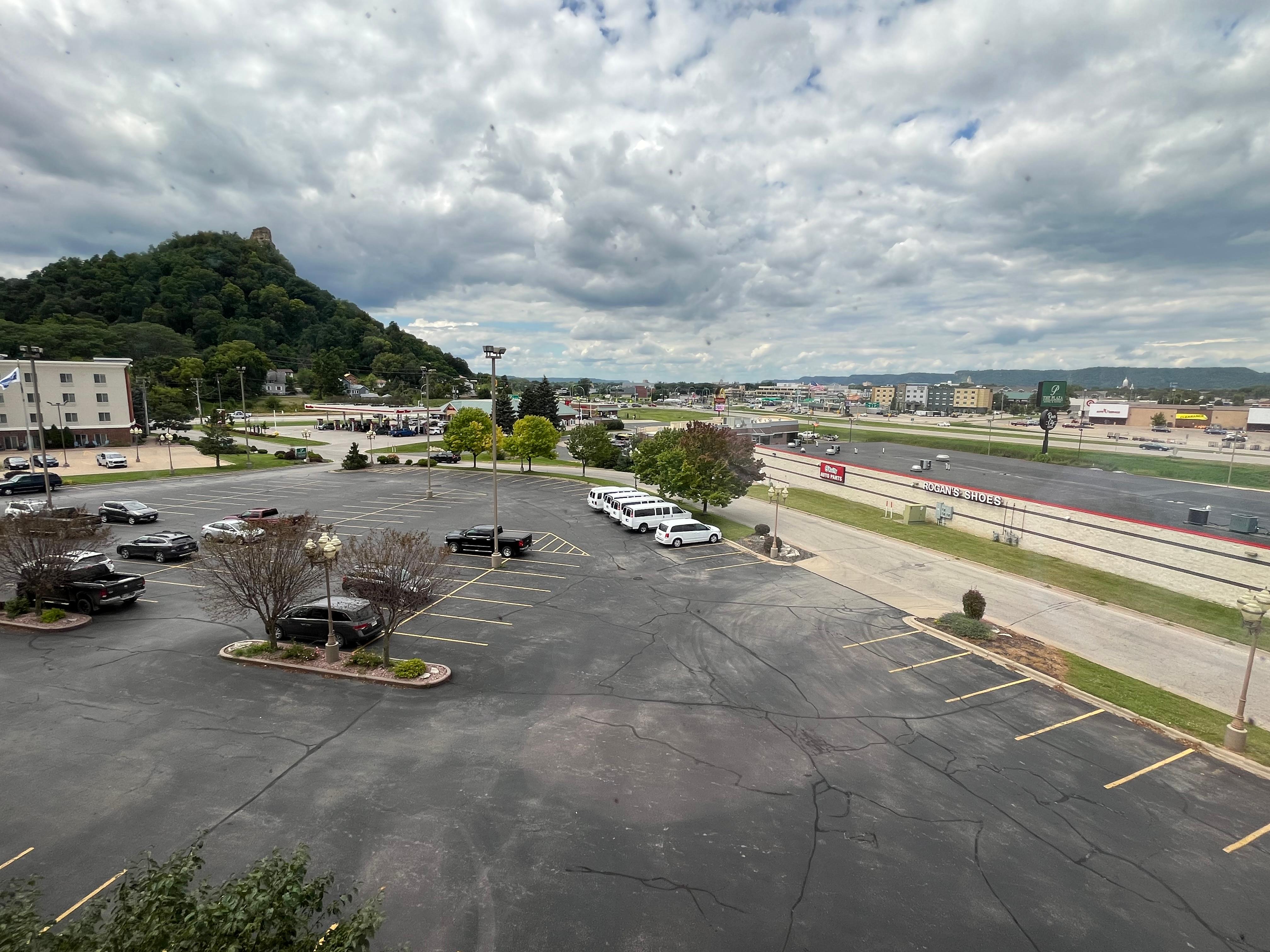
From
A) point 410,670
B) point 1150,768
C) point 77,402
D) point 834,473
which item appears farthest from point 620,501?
point 77,402

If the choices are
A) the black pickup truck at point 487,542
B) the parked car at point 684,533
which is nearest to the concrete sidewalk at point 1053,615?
the parked car at point 684,533

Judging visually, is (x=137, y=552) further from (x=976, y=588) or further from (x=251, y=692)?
(x=976, y=588)

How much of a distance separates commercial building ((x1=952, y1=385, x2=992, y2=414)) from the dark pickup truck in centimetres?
16159

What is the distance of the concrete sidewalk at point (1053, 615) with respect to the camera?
1634cm

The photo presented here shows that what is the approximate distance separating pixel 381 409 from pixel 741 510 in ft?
274

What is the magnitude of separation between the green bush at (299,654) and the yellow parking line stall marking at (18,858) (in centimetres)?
672

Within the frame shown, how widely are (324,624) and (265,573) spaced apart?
2.26 metres

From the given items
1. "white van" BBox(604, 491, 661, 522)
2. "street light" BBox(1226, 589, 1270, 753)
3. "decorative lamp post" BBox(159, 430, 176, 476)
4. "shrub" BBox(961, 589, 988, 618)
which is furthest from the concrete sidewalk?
"decorative lamp post" BBox(159, 430, 176, 476)

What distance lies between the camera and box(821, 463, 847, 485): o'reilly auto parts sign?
50.5 meters

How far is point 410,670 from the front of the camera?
47.3 feet

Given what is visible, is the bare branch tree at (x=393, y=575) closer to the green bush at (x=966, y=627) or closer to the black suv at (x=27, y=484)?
the green bush at (x=966, y=627)

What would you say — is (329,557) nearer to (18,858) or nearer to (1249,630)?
(18,858)

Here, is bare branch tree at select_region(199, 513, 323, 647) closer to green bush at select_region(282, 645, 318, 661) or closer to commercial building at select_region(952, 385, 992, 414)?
green bush at select_region(282, 645, 318, 661)

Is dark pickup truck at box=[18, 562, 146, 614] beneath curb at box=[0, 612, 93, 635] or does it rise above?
above
